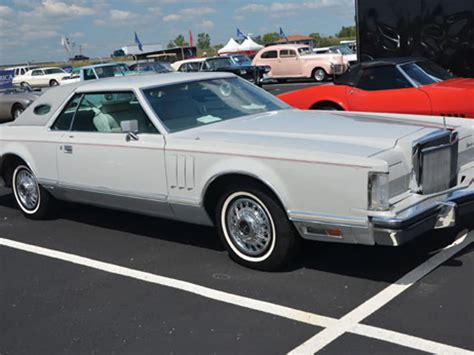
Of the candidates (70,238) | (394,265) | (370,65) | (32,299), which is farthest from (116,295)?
(370,65)

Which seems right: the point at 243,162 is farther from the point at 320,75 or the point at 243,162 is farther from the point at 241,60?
the point at 241,60

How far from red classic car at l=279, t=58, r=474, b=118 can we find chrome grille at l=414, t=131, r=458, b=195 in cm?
337

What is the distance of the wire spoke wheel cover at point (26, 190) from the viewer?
6230 mm

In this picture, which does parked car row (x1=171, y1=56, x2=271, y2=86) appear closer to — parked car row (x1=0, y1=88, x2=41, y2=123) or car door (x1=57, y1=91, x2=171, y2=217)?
parked car row (x1=0, y1=88, x2=41, y2=123)

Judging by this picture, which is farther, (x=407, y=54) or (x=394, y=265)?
(x=407, y=54)

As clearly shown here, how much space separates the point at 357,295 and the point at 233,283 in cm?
90

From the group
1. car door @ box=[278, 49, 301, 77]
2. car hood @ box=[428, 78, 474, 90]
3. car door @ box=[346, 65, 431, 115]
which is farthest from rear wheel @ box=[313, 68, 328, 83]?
car hood @ box=[428, 78, 474, 90]

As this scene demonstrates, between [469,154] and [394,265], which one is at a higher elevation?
[469,154]

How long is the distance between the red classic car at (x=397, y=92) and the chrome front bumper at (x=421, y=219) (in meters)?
3.70

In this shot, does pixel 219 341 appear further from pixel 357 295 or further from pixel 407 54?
A: pixel 407 54

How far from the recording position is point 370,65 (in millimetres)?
8656

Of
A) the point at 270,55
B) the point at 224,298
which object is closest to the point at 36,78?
the point at 270,55

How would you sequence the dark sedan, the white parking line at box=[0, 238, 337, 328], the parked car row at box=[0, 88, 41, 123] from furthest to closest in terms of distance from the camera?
the dark sedan → the parked car row at box=[0, 88, 41, 123] → the white parking line at box=[0, 238, 337, 328]

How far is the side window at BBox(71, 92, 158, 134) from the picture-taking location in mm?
5145
